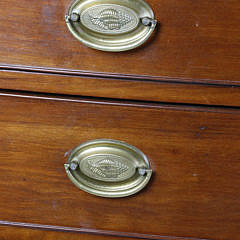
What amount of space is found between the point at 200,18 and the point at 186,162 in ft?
0.56

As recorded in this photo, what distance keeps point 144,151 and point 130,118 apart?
5 centimetres

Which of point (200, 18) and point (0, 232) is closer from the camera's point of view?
point (200, 18)

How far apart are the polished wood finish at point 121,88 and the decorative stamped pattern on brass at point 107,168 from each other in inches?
3.0

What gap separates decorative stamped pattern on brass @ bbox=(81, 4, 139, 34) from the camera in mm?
358

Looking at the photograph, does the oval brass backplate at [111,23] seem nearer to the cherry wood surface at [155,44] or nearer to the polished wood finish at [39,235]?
the cherry wood surface at [155,44]

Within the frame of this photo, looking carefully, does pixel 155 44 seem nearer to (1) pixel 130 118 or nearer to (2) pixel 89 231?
(1) pixel 130 118

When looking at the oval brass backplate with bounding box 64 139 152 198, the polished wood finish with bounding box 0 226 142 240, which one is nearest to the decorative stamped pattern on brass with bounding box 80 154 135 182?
the oval brass backplate with bounding box 64 139 152 198

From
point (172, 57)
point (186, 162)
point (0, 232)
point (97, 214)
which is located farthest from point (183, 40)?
point (0, 232)

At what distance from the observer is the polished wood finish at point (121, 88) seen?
1.29 ft

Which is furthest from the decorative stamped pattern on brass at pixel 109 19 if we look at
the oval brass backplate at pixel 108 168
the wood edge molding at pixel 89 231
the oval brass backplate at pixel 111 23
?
the wood edge molding at pixel 89 231

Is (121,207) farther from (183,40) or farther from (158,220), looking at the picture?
(183,40)

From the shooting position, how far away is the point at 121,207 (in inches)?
18.4

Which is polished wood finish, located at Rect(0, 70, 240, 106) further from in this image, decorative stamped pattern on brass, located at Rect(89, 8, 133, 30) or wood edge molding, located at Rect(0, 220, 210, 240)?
wood edge molding, located at Rect(0, 220, 210, 240)

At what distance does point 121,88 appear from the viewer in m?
0.40
